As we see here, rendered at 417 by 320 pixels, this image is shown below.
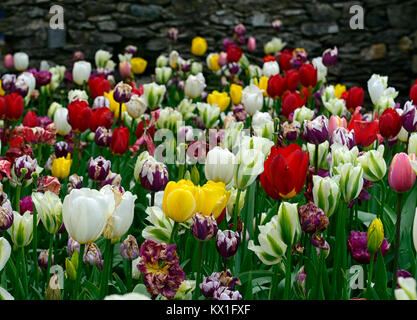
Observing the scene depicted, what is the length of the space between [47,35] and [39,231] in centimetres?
476

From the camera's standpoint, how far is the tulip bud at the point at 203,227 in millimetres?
1194

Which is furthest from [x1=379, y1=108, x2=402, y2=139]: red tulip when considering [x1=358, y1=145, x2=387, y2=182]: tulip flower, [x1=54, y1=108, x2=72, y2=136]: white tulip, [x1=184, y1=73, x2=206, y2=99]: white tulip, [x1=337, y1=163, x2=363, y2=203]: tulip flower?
[x1=184, y1=73, x2=206, y2=99]: white tulip

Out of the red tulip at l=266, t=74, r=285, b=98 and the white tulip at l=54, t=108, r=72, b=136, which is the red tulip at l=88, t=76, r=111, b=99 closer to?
the white tulip at l=54, t=108, r=72, b=136

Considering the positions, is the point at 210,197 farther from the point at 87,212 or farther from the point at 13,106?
the point at 13,106

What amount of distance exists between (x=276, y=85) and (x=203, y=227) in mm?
1832

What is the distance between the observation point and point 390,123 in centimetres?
195

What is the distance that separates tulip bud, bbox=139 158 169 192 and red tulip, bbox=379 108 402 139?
77 cm

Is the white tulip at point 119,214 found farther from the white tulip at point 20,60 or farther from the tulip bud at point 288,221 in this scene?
the white tulip at point 20,60

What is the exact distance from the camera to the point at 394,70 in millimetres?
6742

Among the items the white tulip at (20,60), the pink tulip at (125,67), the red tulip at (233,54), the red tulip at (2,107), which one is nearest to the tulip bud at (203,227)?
the red tulip at (2,107)

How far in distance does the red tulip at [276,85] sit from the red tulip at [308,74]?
0.59 ft
